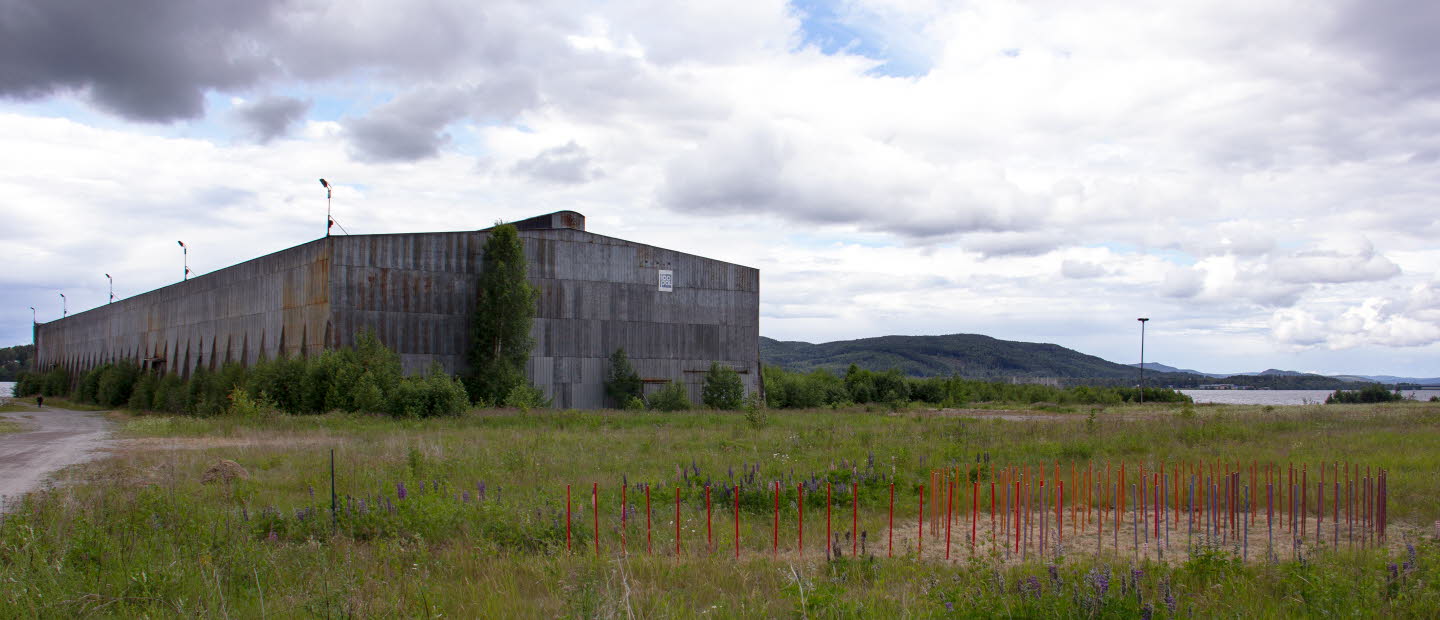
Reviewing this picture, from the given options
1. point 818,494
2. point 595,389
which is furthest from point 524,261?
point 818,494

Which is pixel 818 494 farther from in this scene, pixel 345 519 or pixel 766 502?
pixel 345 519

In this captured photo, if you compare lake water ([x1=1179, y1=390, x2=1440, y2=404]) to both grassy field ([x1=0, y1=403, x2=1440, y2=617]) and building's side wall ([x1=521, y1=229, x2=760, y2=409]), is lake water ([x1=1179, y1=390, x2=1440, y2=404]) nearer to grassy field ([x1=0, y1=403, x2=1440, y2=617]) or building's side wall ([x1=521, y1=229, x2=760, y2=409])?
building's side wall ([x1=521, y1=229, x2=760, y2=409])

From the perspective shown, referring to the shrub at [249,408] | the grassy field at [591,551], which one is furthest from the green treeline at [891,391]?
the grassy field at [591,551]

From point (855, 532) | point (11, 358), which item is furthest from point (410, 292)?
point (11, 358)

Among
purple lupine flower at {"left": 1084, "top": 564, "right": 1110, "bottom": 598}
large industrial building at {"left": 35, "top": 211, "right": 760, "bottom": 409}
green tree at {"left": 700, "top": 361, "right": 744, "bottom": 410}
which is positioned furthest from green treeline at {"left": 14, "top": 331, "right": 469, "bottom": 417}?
purple lupine flower at {"left": 1084, "top": 564, "right": 1110, "bottom": 598}

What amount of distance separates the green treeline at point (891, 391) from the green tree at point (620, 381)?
13.6 meters

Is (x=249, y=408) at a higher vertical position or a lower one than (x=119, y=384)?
higher

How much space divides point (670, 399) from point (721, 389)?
3.30 metres

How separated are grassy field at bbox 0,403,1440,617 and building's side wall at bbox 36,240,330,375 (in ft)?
62.1

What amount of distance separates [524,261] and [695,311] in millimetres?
9201

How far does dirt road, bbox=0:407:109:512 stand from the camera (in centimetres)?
1627

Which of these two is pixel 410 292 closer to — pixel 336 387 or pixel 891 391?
pixel 336 387

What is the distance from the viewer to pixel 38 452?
2261cm

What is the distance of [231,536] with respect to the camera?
9.88 metres
